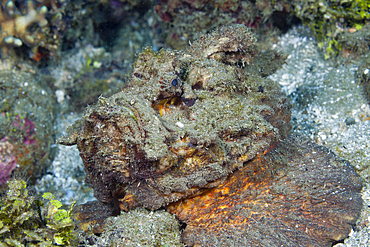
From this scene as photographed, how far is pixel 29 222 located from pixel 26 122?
2.83 meters

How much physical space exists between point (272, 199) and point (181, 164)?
3.77 feet

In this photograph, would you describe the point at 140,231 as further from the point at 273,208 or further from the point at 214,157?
the point at 273,208

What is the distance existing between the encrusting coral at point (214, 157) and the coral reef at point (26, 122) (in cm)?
272

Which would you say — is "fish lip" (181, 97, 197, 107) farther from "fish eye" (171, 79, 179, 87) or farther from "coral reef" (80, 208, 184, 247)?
"coral reef" (80, 208, 184, 247)

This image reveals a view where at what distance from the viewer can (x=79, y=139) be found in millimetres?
2604

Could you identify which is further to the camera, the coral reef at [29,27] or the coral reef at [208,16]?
the coral reef at [208,16]

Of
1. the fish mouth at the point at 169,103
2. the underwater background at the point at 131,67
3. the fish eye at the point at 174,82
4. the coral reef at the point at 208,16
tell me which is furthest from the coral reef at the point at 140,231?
the coral reef at the point at 208,16

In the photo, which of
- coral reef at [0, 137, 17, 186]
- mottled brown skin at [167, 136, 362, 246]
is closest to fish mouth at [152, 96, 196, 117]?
mottled brown skin at [167, 136, 362, 246]

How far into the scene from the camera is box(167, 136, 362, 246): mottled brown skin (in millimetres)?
2754

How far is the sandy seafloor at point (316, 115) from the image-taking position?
386cm

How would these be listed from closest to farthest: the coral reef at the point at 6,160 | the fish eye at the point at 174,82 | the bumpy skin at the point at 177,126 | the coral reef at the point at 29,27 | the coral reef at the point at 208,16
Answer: the bumpy skin at the point at 177,126
the fish eye at the point at 174,82
the coral reef at the point at 6,160
the coral reef at the point at 29,27
the coral reef at the point at 208,16

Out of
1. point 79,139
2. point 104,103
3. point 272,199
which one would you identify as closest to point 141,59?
point 104,103

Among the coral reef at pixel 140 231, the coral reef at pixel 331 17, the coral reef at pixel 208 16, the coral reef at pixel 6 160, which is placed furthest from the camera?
the coral reef at pixel 208 16

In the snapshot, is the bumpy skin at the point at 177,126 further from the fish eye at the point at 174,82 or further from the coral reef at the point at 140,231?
the coral reef at the point at 140,231
